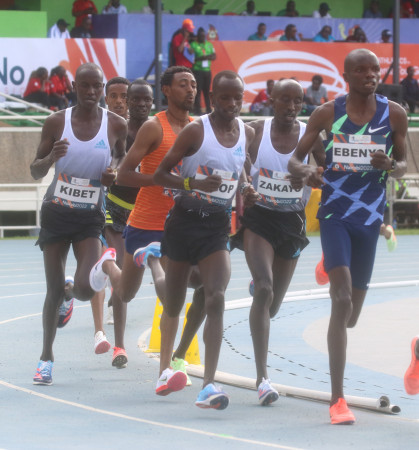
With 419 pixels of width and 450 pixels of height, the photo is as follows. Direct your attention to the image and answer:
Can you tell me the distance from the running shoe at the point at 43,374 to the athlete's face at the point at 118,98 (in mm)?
2647

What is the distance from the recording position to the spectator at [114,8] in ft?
87.8

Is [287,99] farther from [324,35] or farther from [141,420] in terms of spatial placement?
[324,35]

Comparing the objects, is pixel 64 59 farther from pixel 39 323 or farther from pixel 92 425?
pixel 92 425

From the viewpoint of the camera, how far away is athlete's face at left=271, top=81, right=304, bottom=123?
311 inches

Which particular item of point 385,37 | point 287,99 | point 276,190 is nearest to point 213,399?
point 276,190

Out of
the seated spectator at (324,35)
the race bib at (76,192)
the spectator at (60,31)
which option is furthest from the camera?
the seated spectator at (324,35)

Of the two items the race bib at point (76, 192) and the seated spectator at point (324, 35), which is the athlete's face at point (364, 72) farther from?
the seated spectator at point (324, 35)

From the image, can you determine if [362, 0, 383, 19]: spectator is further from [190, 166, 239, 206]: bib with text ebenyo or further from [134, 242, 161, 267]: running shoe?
[190, 166, 239, 206]: bib with text ebenyo

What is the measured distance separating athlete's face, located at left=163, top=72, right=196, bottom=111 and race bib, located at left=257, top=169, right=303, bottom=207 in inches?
28.1

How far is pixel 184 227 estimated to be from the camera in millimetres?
7281

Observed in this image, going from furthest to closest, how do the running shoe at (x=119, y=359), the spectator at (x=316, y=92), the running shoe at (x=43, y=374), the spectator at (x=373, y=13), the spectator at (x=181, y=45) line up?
the spectator at (x=373, y=13)
the spectator at (x=316, y=92)
the spectator at (x=181, y=45)
the running shoe at (x=119, y=359)
the running shoe at (x=43, y=374)

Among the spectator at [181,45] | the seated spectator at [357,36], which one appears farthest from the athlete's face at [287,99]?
the seated spectator at [357,36]

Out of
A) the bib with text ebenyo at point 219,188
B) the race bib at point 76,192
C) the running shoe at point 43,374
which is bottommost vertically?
the running shoe at point 43,374

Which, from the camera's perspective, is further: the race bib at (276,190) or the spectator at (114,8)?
the spectator at (114,8)
